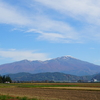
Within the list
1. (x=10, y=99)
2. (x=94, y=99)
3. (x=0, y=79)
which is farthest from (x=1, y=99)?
(x=0, y=79)

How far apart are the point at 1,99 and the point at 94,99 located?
50.2 feet

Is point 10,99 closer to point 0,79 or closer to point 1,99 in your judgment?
point 1,99

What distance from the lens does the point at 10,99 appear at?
3572 cm

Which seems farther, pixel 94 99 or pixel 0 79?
pixel 0 79

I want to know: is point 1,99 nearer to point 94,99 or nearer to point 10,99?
point 10,99

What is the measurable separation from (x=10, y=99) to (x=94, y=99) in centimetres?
1398

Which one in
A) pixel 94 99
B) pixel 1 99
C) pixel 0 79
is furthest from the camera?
pixel 0 79

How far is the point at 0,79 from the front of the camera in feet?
623

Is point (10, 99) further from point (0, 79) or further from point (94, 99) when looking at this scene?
point (0, 79)

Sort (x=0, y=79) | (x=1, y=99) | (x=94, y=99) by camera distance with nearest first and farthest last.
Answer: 1. (x=1, y=99)
2. (x=94, y=99)
3. (x=0, y=79)

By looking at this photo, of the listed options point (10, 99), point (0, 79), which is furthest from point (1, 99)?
point (0, 79)

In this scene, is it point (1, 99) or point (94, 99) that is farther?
point (94, 99)

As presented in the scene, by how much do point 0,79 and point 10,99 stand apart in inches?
6252

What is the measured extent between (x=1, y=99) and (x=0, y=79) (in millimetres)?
158800
